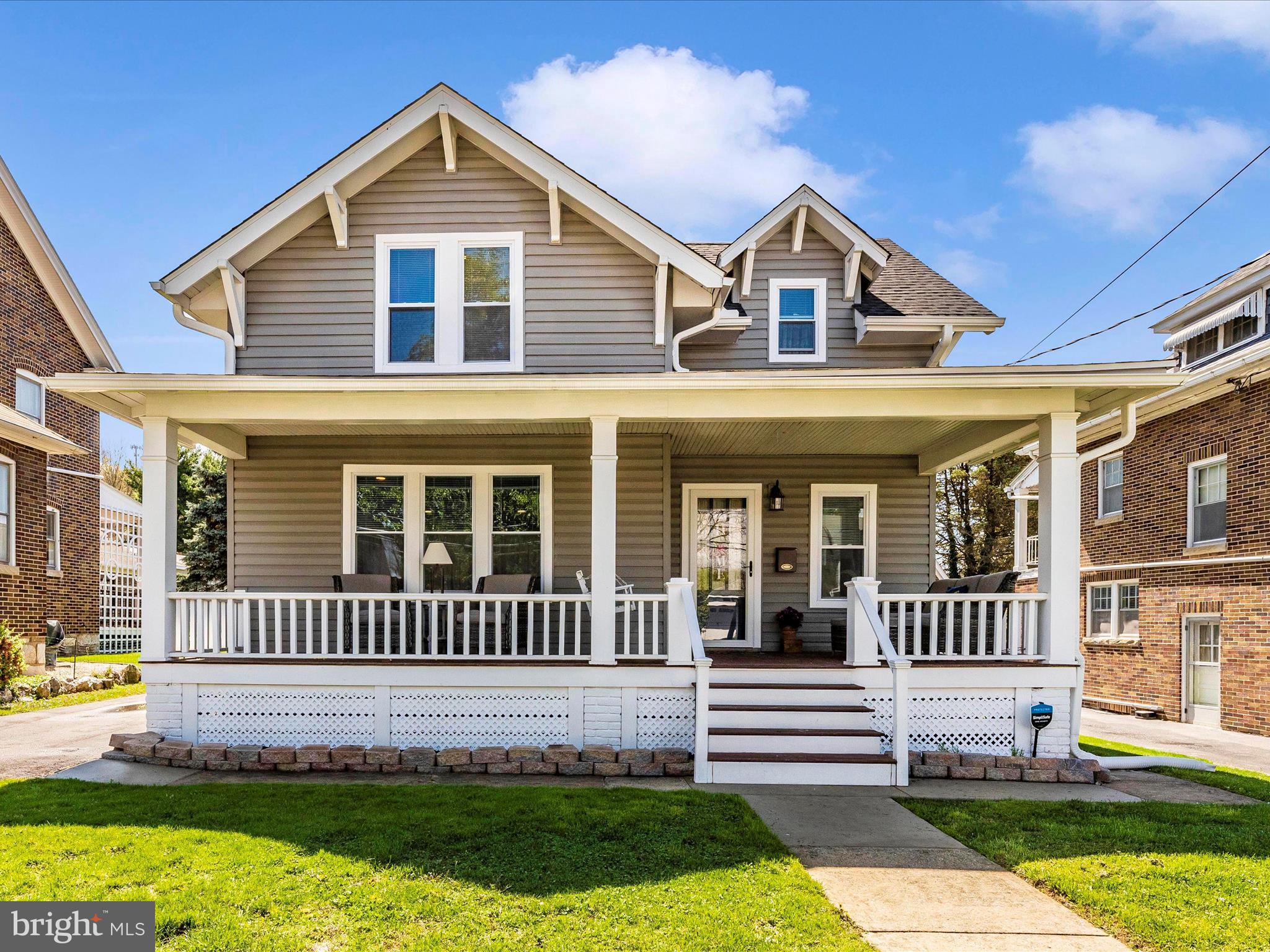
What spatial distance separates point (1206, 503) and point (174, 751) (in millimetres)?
14067

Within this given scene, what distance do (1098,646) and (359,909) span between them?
51.2 feet

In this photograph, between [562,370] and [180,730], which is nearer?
[180,730]

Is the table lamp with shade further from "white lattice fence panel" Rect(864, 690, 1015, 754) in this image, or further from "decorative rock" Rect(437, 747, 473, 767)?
"white lattice fence panel" Rect(864, 690, 1015, 754)

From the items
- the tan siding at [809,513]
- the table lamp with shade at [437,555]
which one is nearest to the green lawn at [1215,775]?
the tan siding at [809,513]

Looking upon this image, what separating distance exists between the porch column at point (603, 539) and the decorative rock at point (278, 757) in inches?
107

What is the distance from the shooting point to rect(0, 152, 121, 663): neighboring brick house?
14.1m

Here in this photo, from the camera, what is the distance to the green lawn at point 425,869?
3.95 metres

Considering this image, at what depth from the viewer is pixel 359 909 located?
4.14 metres

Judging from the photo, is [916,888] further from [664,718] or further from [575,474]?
[575,474]

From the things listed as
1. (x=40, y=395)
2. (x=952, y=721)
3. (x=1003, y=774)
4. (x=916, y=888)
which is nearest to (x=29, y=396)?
(x=40, y=395)

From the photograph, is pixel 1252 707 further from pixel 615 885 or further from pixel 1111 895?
pixel 615 885

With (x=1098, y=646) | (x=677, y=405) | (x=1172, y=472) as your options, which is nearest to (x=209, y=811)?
(x=677, y=405)

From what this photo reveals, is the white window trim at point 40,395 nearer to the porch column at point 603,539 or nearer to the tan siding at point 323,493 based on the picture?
the tan siding at point 323,493

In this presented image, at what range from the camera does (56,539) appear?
1595 centimetres
